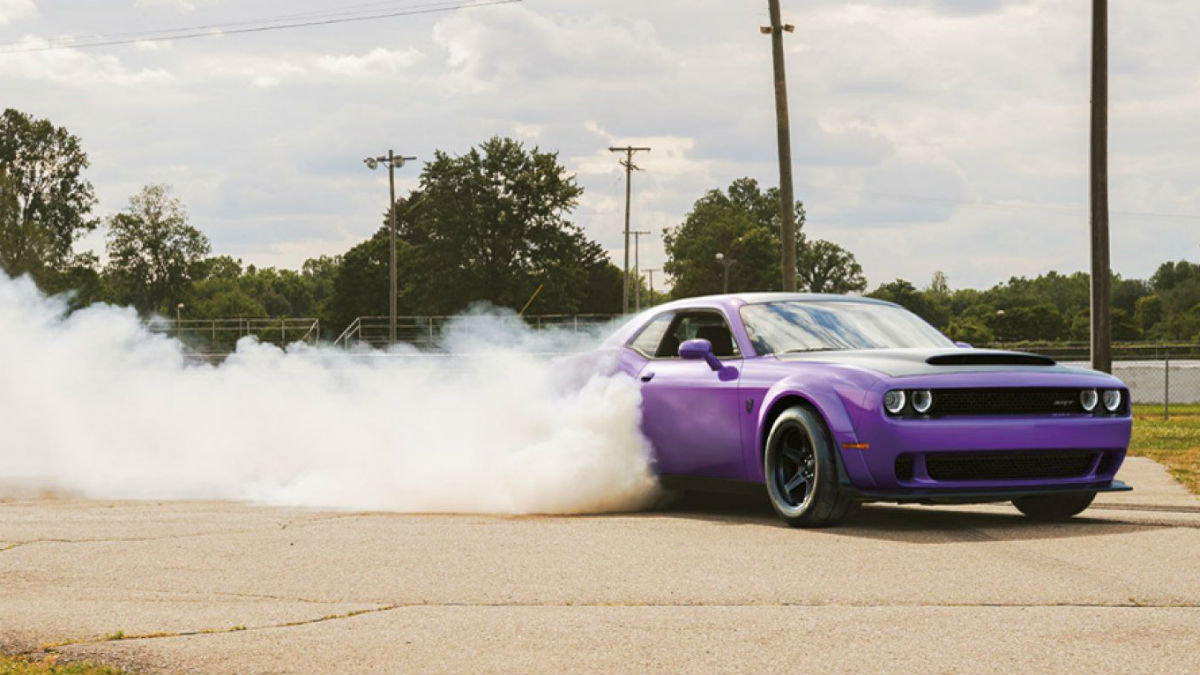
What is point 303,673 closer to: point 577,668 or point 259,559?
point 577,668

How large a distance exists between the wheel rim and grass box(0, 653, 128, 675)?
4732 mm

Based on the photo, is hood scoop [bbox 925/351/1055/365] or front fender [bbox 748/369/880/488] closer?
front fender [bbox 748/369/880/488]

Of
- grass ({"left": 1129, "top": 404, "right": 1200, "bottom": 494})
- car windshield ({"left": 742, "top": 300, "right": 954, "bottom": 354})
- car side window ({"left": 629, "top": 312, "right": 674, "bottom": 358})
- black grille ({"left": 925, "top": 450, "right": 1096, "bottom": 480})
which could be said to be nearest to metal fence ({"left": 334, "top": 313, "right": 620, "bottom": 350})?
grass ({"left": 1129, "top": 404, "right": 1200, "bottom": 494})

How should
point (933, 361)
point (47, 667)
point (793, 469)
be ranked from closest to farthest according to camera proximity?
point (47, 667) < point (933, 361) < point (793, 469)

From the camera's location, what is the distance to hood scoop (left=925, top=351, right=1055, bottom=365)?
8609 millimetres

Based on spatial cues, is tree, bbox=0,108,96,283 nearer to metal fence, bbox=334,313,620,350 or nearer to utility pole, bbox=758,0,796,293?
metal fence, bbox=334,313,620,350

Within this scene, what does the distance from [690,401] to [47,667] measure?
5.39 m

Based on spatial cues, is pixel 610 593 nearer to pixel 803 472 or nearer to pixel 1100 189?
pixel 803 472

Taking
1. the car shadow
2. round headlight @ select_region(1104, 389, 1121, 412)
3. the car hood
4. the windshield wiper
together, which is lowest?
the car shadow

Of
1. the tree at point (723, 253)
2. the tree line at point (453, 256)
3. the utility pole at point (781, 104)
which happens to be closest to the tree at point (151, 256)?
the tree line at point (453, 256)

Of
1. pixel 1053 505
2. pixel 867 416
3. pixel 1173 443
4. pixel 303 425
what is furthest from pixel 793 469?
pixel 1173 443

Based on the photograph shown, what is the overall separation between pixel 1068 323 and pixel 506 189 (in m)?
64.3

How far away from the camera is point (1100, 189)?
63.8 ft

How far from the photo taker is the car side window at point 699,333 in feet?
32.6
